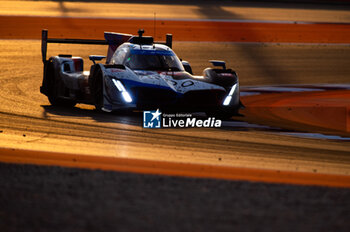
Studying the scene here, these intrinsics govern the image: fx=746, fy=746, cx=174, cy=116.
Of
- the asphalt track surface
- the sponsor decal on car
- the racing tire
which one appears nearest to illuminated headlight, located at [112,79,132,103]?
the asphalt track surface

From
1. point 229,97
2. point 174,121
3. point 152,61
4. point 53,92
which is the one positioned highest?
point 152,61

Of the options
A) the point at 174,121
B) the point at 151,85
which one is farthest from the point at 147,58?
the point at 174,121

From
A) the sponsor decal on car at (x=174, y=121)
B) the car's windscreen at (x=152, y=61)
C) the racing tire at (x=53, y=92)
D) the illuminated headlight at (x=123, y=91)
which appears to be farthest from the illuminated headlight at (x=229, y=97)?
the racing tire at (x=53, y=92)

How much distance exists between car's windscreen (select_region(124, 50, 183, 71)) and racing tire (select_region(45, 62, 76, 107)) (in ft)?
5.58

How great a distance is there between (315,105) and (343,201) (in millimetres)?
8052

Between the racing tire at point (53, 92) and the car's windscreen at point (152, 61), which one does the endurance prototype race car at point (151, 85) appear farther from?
the racing tire at point (53, 92)

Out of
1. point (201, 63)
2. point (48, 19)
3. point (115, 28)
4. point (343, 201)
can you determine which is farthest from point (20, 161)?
point (48, 19)

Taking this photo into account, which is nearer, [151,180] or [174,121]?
[151,180]

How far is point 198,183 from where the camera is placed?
21.7 feet

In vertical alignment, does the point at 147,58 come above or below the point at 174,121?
above

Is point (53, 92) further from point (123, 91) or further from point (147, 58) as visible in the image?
point (123, 91)

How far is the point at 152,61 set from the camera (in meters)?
12.6

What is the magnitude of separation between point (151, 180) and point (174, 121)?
4.81m

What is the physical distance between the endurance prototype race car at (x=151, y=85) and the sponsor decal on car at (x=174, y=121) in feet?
0.39
